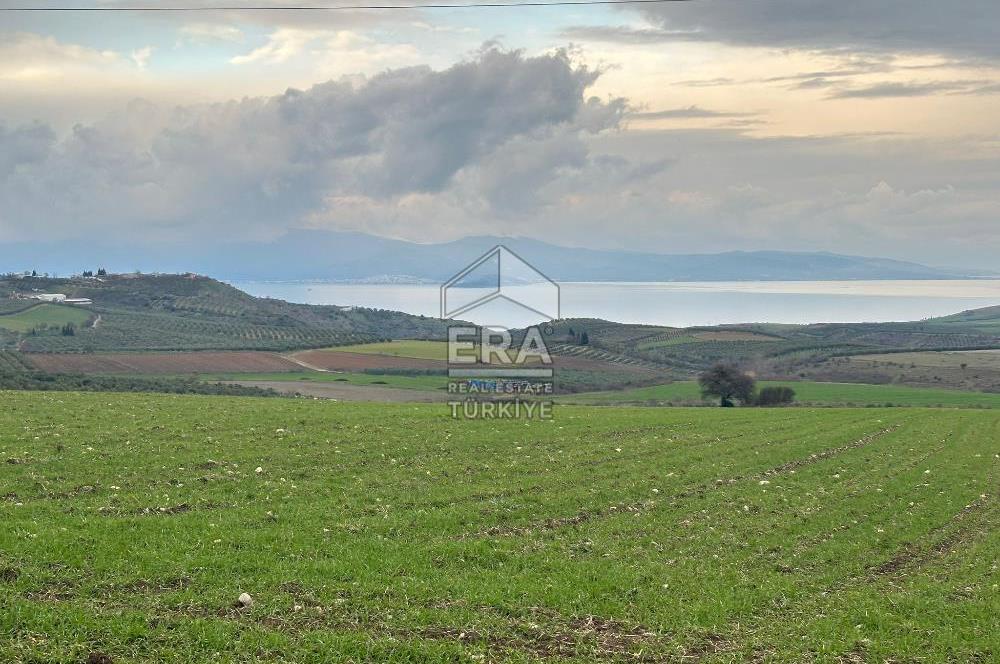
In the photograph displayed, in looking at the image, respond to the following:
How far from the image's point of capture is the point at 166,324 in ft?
512

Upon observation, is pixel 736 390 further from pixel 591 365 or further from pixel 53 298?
pixel 53 298

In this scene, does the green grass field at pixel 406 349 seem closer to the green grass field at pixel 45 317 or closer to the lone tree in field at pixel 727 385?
the lone tree in field at pixel 727 385

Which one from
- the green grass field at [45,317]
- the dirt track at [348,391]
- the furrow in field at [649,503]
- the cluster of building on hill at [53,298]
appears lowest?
the dirt track at [348,391]

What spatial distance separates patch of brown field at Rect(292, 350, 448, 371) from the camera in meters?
95.1

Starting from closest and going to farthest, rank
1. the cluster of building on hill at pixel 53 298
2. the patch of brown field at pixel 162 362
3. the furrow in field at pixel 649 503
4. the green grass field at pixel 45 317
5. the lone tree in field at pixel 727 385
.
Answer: the furrow in field at pixel 649 503 → the lone tree in field at pixel 727 385 → the patch of brown field at pixel 162 362 → the green grass field at pixel 45 317 → the cluster of building on hill at pixel 53 298

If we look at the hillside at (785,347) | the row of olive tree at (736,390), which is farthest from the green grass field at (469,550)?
the hillside at (785,347)

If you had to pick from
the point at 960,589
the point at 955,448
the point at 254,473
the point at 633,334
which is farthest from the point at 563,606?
the point at 633,334

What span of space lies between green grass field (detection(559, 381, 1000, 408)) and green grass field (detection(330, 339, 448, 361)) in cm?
2621

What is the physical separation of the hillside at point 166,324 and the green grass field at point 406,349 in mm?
8838

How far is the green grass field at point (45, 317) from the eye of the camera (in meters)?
131

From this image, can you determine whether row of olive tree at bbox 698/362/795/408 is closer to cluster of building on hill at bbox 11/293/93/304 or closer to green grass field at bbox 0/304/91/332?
green grass field at bbox 0/304/91/332

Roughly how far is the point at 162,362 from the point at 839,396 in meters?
69.0

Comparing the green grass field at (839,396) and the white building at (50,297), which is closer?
the green grass field at (839,396)

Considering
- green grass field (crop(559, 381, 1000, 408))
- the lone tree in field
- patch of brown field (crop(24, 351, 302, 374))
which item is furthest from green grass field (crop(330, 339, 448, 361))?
the lone tree in field
